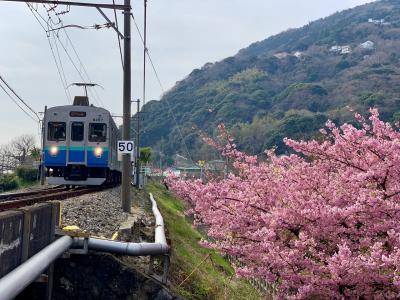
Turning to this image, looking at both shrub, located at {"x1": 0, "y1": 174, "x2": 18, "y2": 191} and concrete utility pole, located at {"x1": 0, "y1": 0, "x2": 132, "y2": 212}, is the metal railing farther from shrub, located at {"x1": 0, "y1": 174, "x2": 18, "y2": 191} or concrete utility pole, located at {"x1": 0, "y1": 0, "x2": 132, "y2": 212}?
shrub, located at {"x1": 0, "y1": 174, "x2": 18, "y2": 191}

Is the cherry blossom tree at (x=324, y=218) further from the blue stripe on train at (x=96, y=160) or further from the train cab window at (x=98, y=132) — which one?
the train cab window at (x=98, y=132)

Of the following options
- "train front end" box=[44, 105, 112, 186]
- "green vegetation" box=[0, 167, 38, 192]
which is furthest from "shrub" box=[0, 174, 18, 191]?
"train front end" box=[44, 105, 112, 186]

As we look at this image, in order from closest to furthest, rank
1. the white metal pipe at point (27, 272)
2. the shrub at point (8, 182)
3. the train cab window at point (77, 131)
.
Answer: the white metal pipe at point (27, 272), the train cab window at point (77, 131), the shrub at point (8, 182)

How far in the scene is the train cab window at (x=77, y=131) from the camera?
23.4 metres

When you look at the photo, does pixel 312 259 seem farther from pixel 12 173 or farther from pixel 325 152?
pixel 12 173

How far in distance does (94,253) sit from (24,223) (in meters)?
1.54

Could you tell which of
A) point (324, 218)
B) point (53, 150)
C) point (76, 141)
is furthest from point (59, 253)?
point (53, 150)

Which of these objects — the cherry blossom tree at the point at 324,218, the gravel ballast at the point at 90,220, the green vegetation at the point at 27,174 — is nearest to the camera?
the cherry blossom tree at the point at 324,218

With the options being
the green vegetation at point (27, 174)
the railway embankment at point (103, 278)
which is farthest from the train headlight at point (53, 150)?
the green vegetation at point (27, 174)

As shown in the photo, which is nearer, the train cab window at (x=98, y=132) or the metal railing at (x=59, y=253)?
the metal railing at (x=59, y=253)

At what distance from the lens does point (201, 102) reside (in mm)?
149375

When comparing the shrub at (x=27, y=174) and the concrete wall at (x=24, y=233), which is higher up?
the shrub at (x=27, y=174)

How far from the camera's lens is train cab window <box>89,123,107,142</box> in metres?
23.5

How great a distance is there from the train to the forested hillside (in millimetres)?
56452
